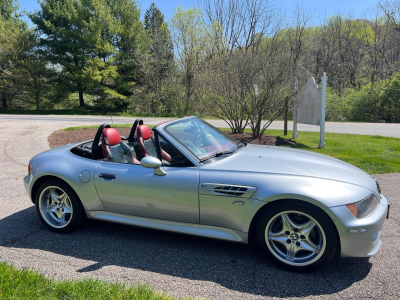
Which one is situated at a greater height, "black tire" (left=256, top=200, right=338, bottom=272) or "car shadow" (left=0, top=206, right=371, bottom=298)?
"black tire" (left=256, top=200, right=338, bottom=272)

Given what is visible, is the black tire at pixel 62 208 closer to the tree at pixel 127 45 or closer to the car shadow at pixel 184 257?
the car shadow at pixel 184 257

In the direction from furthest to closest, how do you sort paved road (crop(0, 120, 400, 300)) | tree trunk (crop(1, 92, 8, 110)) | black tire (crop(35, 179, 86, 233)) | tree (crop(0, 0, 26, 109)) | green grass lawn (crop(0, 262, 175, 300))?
tree trunk (crop(1, 92, 8, 110)), tree (crop(0, 0, 26, 109)), black tire (crop(35, 179, 86, 233)), paved road (crop(0, 120, 400, 300)), green grass lawn (crop(0, 262, 175, 300))

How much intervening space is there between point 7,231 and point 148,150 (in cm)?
207

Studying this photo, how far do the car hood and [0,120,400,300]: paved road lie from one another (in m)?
0.86

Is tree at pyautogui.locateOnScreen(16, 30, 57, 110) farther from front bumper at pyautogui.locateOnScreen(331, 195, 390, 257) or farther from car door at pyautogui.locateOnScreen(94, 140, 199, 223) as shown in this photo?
front bumper at pyautogui.locateOnScreen(331, 195, 390, 257)

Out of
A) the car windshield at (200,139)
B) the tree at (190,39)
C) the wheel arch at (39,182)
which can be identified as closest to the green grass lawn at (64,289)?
the wheel arch at (39,182)

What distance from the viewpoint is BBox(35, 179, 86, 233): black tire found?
3.81 metres

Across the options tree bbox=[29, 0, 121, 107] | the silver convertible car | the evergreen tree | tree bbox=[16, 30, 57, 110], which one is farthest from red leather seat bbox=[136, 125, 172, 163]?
tree bbox=[16, 30, 57, 110]

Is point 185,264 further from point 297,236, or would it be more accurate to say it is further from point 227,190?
point 297,236

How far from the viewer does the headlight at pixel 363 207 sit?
2.75 metres

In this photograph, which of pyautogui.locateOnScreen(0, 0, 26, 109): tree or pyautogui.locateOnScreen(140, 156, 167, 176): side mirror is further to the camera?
pyautogui.locateOnScreen(0, 0, 26, 109): tree

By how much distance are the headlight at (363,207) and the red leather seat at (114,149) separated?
7.89 feet

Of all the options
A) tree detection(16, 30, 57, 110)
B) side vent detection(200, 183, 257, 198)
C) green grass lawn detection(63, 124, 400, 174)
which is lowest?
green grass lawn detection(63, 124, 400, 174)

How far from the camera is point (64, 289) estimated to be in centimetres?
259
